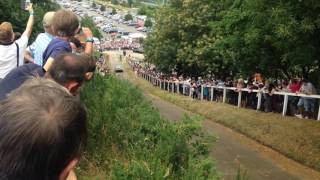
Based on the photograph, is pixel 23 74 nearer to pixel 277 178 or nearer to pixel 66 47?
pixel 66 47

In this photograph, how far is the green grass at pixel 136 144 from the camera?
15.7 ft

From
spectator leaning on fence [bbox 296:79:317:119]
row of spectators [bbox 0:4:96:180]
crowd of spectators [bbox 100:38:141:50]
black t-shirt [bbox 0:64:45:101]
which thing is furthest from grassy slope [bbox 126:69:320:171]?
crowd of spectators [bbox 100:38:141:50]

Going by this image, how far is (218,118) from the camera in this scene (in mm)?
17469

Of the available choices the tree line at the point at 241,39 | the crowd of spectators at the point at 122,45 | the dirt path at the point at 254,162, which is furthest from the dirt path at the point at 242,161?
the crowd of spectators at the point at 122,45

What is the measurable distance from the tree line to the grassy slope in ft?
5.44

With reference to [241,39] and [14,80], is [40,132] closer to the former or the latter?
[14,80]

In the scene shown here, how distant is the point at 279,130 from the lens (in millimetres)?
14289

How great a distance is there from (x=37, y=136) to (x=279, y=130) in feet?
42.3

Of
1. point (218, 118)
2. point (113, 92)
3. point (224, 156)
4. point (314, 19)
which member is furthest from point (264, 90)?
point (113, 92)

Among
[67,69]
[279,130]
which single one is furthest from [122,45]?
[67,69]

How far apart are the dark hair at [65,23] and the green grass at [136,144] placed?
48.4 inches

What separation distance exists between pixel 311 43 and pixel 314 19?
141 cm

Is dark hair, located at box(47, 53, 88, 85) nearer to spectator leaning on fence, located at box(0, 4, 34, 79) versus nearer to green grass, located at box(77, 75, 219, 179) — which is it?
green grass, located at box(77, 75, 219, 179)

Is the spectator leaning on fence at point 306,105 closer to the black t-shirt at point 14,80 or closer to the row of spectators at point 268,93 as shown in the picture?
the row of spectators at point 268,93
